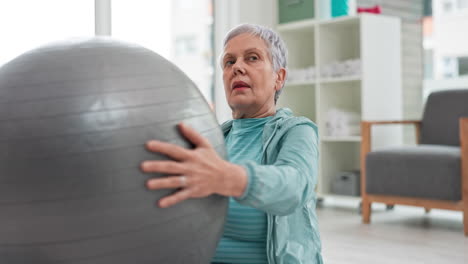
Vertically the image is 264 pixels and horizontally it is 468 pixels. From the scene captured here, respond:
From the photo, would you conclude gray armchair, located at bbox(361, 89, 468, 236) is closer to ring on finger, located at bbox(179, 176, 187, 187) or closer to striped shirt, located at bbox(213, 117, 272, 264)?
striped shirt, located at bbox(213, 117, 272, 264)

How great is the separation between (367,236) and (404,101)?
1896 millimetres

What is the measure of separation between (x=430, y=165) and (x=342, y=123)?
108cm

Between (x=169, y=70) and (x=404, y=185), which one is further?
(x=404, y=185)

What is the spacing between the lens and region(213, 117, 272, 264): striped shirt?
59.3 inches

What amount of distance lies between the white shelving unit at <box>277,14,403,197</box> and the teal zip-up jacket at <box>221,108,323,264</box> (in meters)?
2.99

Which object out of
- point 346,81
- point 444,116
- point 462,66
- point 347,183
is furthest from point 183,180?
point 462,66

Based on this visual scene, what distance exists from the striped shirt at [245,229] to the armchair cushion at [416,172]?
2257 mm

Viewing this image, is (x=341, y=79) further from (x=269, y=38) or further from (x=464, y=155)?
(x=269, y=38)

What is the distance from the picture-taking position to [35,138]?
3.32 ft

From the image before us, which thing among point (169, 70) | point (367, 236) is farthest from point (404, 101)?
point (169, 70)

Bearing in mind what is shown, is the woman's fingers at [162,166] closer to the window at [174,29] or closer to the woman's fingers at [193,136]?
the woman's fingers at [193,136]

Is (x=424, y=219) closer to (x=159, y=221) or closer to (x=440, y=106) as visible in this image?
(x=440, y=106)

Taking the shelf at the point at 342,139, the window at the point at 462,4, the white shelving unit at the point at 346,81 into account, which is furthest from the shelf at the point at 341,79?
the window at the point at 462,4

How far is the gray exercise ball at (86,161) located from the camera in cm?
100
